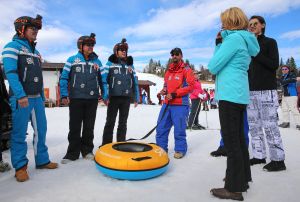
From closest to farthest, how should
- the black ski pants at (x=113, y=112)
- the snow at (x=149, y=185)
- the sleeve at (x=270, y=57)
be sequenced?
the snow at (x=149, y=185)
the sleeve at (x=270, y=57)
the black ski pants at (x=113, y=112)

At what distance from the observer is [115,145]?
13.5ft

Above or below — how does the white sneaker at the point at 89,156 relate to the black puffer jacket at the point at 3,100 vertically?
below

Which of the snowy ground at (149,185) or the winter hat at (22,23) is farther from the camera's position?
the winter hat at (22,23)

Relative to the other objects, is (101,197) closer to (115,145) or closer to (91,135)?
(115,145)

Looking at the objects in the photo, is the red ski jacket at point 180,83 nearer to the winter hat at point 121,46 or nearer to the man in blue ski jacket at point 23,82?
the winter hat at point 121,46

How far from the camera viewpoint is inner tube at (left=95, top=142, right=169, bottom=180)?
3.50 metres

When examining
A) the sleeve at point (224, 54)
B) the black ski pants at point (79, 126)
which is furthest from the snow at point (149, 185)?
the sleeve at point (224, 54)

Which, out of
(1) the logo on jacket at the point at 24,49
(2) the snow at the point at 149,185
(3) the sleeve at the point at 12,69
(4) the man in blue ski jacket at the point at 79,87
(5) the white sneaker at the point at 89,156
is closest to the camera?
(2) the snow at the point at 149,185

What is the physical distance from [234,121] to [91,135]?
2745 millimetres

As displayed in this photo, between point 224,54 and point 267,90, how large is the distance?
1.56 meters

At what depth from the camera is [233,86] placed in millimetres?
2898

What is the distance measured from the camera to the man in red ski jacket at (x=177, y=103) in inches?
192

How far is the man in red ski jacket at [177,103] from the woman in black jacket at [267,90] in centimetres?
116

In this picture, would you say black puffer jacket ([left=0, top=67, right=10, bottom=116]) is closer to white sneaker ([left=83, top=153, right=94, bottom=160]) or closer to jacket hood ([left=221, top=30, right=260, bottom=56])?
white sneaker ([left=83, top=153, right=94, bottom=160])
